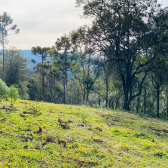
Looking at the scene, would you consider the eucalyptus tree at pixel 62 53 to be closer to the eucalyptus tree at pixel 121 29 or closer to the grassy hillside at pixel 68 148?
the eucalyptus tree at pixel 121 29

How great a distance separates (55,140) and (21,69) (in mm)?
32122

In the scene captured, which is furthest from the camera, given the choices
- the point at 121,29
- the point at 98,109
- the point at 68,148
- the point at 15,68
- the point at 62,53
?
the point at 15,68

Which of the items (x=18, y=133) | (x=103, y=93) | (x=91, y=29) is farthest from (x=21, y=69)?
(x=18, y=133)

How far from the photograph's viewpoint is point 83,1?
16094 mm

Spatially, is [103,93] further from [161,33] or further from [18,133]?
[18,133]

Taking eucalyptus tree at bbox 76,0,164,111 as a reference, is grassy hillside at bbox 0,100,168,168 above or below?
below

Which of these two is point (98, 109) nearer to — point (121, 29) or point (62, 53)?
point (121, 29)

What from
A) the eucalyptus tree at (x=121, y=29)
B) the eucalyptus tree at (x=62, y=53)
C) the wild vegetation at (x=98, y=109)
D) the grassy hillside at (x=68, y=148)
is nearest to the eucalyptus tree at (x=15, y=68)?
the wild vegetation at (x=98, y=109)

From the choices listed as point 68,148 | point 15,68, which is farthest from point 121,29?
point 15,68

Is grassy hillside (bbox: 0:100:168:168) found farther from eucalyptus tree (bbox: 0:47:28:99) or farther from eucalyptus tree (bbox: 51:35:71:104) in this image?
eucalyptus tree (bbox: 0:47:28:99)

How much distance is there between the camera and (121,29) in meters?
15.4

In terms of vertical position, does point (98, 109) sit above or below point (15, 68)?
below

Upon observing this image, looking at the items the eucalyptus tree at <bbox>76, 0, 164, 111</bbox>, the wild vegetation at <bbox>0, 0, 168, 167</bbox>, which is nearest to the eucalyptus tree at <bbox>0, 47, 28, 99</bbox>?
the wild vegetation at <bbox>0, 0, 168, 167</bbox>

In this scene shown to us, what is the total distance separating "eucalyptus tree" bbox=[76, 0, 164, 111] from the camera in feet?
48.5
